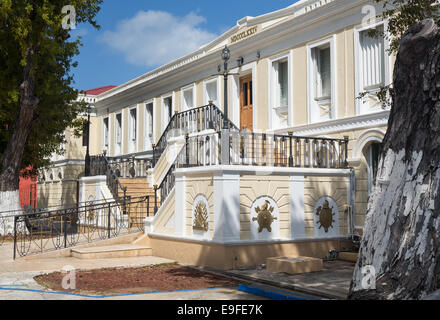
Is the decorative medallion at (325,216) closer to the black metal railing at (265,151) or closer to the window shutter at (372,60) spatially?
the black metal railing at (265,151)

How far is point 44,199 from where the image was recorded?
3186cm

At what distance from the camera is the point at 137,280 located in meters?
9.91

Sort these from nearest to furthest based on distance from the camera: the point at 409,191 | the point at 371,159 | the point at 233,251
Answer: the point at 409,191
the point at 233,251
the point at 371,159

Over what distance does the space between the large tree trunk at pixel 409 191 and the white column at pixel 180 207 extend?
22.2ft

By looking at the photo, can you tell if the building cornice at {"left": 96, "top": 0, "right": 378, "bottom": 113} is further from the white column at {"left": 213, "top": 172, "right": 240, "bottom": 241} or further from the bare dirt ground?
the bare dirt ground

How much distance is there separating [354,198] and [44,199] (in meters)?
23.4

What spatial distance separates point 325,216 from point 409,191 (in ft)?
23.2

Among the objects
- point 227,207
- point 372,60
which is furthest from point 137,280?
point 372,60

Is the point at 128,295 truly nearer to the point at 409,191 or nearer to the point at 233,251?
the point at 233,251

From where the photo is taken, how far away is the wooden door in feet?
59.0

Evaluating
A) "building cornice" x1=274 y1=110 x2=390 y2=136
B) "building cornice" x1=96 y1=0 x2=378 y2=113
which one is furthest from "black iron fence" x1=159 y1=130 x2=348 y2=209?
"building cornice" x1=96 y1=0 x2=378 y2=113

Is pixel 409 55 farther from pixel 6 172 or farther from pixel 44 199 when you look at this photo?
pixel 44 199

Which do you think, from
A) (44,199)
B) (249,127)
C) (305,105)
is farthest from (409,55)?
(44,199)

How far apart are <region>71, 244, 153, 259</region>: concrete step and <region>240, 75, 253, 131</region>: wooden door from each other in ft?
20.5
